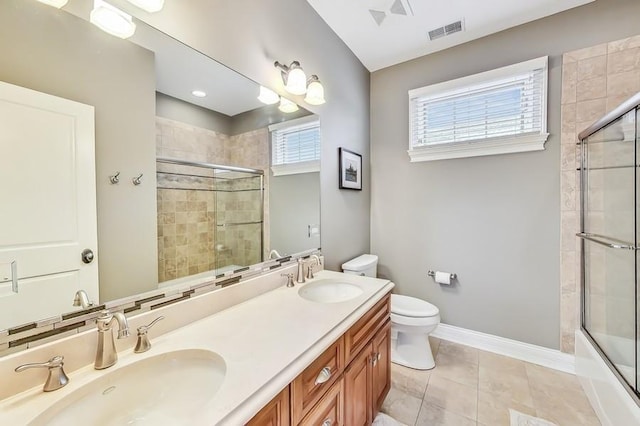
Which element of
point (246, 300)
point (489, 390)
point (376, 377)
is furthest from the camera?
point (489, 390)

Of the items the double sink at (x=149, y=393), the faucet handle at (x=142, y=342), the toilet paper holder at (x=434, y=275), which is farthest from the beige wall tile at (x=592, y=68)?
the faucet handle at (x=142, y=342)

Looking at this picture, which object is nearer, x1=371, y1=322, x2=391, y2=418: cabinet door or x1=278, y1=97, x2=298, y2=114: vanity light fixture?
x1=371, y1=322, x2=391, y2=418: cabinet door

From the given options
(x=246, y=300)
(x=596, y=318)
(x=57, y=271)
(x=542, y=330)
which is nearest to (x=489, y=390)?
(x=542, y=330)

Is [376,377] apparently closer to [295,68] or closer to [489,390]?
[489,390]

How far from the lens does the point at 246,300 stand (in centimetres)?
134

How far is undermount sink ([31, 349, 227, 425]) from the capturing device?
659 mm

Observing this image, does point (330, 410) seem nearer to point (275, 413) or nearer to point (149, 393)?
point (275, 413)

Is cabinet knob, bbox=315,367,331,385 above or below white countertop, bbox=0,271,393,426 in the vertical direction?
below

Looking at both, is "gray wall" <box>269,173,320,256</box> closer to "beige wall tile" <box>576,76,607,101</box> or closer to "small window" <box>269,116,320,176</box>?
"small window" <box>269,116,320,176</box>

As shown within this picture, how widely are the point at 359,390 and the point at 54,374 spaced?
1.15 meters

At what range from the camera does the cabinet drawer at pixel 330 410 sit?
36.7 inches

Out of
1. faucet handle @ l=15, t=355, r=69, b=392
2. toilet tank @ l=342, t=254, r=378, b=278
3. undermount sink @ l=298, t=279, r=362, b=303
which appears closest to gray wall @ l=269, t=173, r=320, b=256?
undermount sink @ l=298, t=279, r=362, b=303

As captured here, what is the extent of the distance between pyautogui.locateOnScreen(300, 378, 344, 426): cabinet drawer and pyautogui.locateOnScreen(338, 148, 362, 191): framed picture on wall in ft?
5.06

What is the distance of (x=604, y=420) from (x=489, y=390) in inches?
21.7
